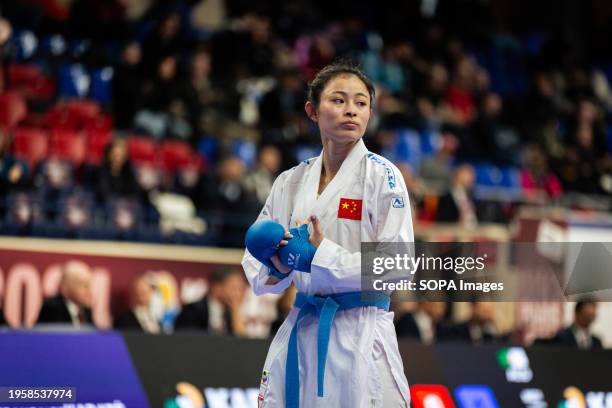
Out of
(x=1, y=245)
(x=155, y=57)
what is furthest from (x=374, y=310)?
(x=155, y=57)

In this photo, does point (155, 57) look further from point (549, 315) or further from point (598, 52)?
point (598, 52)

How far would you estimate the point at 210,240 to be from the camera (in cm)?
1141

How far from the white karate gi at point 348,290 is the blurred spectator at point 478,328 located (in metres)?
5.39

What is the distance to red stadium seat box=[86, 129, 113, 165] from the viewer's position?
12026 mm

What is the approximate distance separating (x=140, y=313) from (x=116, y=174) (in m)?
2.43

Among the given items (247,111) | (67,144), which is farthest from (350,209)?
(247,111)

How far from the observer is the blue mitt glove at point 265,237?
432cm

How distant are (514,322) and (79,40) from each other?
24.6 ft

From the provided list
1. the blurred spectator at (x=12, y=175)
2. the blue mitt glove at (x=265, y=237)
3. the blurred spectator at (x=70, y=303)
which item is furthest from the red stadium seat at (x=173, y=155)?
the blue mitt glove at (x=265, y=237)

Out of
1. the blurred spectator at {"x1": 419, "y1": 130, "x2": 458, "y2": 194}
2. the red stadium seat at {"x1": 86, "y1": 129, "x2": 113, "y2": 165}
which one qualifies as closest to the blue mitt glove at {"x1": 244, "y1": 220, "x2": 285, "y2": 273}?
the red stadium seat at {"x1": 86, "y1": 129, "x2": 113, "y2": 165}

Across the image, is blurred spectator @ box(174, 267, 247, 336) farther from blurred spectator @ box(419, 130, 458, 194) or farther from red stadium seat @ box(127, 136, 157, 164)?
blurred spectator @ box(419, 130, 458, 194)

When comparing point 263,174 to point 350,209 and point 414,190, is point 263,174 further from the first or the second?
point 350,209

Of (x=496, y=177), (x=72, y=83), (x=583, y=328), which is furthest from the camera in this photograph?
(x=496, y=177)

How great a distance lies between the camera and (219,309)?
31.8 ft
